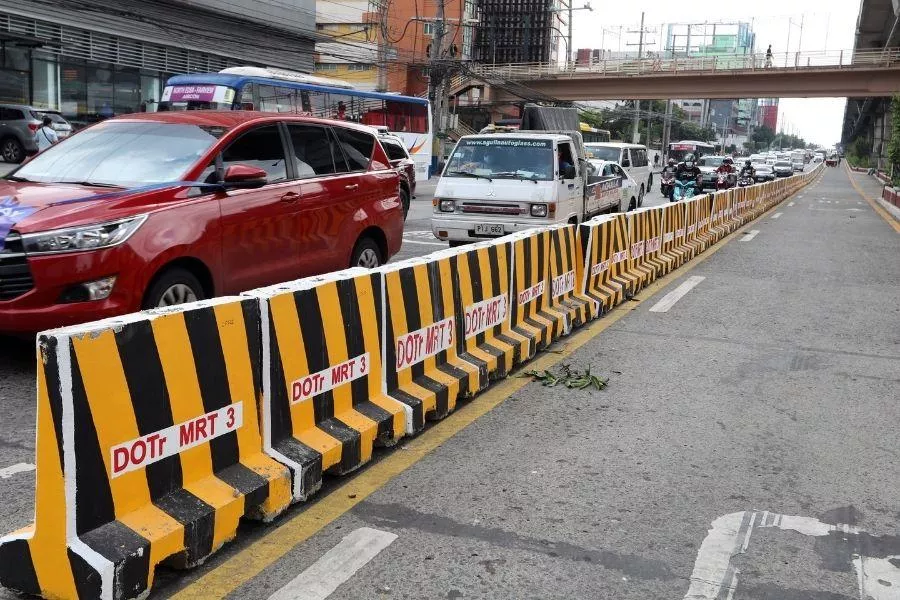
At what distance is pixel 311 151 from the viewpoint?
7.96 metres

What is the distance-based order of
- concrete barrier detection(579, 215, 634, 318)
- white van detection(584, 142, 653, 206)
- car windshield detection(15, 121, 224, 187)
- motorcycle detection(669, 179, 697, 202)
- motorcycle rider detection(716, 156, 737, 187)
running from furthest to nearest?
motorcycle rider detection(716, 156, 737, 187) → white van detection(584, 142, 653, 206) → motorcycle detection(669, 179, 697, 202) → concrete barrier detection(579, 215, 634, 318) → car windshield detection(15, 121, 224, 187)

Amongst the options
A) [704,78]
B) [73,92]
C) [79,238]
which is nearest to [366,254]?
[79,238]

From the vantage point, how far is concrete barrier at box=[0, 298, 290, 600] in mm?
3092

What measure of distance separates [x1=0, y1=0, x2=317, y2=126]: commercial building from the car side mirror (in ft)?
84.9

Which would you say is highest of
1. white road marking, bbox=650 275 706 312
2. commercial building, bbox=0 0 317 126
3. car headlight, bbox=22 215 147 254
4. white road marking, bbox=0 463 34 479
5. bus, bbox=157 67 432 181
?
commercial building, bbox=0 0 317 126

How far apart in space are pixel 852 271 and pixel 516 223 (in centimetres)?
533

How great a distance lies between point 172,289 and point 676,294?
663 centimetres

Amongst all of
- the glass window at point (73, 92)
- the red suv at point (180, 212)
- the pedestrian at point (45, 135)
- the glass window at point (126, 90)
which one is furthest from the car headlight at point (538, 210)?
the glass window at point (126, 90)

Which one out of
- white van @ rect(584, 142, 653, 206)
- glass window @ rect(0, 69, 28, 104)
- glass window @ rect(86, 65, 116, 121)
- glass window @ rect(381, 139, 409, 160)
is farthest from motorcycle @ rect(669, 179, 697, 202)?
glass window @ rect(0, 69, 28, 104)

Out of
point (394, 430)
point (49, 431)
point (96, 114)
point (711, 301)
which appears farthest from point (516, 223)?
point (96, 114)

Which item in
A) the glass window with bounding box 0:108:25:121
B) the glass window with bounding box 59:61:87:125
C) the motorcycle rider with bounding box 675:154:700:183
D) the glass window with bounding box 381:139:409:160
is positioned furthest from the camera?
the glass window with bounding box 59:61:87:125

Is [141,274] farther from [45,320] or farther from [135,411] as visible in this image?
[135,411]

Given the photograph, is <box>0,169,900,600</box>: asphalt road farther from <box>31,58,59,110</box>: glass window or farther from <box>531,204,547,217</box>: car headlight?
<box>31,58,59,110</box>: glass window

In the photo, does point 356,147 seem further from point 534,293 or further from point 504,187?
point 504,187
